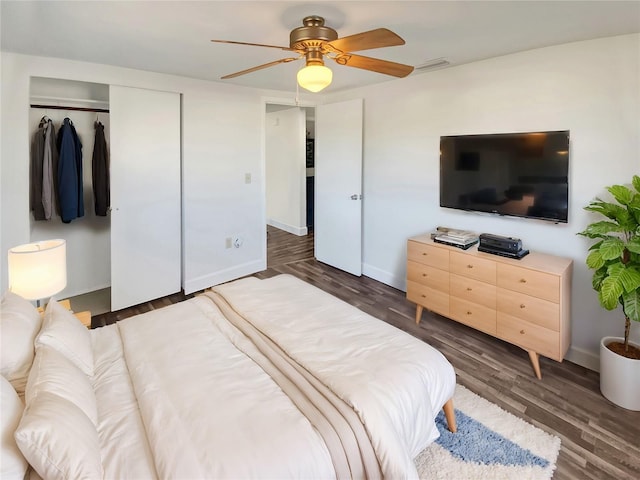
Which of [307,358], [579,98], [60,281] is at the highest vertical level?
[579,98]

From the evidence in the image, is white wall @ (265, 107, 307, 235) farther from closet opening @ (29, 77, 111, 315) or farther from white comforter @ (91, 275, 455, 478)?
white comforter @ (91, 275, 455, 478)

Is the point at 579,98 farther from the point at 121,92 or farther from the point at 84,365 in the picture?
the point at 121,92

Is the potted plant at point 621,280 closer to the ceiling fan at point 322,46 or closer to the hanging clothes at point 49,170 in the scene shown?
the ceiling fan at point 322,46

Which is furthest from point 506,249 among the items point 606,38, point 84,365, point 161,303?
point 161,303

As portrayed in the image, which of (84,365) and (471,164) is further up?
(471,164)

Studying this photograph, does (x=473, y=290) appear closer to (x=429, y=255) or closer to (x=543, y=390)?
(x=429, y=255)

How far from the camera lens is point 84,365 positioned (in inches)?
62.0

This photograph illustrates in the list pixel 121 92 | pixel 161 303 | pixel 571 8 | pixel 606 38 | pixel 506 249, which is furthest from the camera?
pixel 161 303

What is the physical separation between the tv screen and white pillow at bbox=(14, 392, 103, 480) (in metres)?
2.97

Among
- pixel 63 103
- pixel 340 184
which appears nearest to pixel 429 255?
pixel 340 184

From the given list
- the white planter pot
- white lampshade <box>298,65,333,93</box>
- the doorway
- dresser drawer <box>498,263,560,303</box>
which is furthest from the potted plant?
the doorway

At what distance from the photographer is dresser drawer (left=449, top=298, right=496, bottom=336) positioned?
8.84 ft

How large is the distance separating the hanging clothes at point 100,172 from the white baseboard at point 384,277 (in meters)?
2.95

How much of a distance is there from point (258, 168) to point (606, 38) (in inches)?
133
